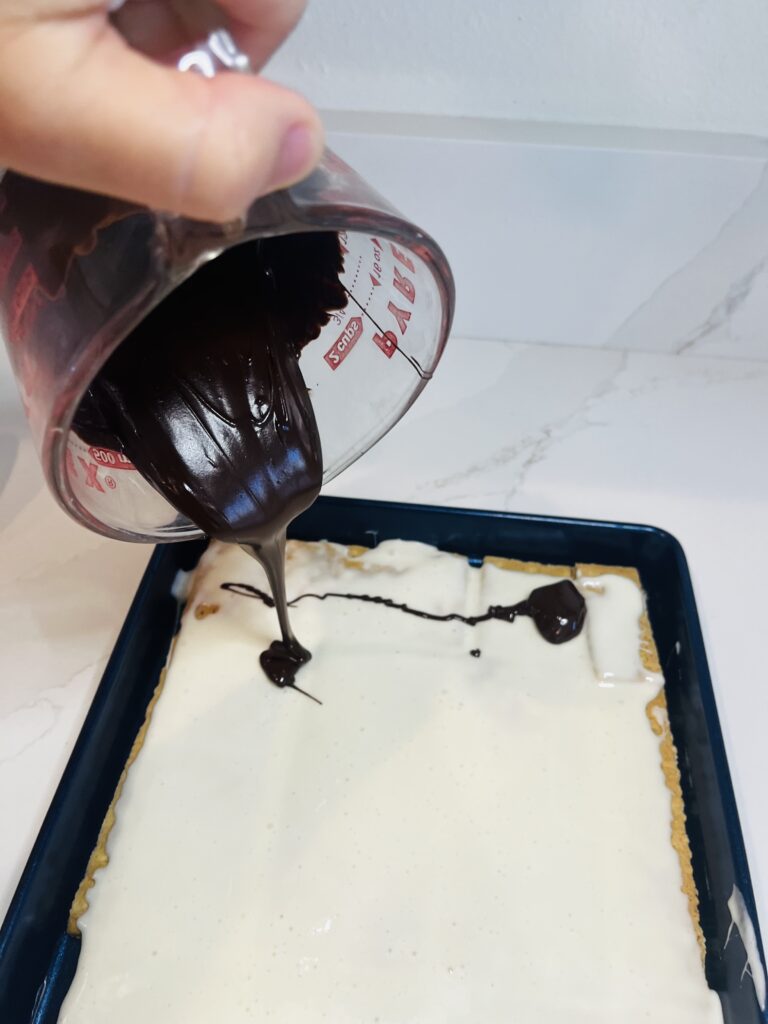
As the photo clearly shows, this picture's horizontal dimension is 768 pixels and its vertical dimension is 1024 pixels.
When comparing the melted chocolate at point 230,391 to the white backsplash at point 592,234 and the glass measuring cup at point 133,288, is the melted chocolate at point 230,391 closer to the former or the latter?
the glass measuring cup at point 133,288

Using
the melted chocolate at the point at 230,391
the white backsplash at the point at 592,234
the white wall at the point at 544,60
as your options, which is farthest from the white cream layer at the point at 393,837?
the white wall at the point at 544,60

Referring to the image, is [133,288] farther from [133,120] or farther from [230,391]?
[230,391]

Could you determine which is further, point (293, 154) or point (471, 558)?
point (471, 558)

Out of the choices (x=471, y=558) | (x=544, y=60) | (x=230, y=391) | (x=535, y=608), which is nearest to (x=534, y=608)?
(x=535, y=608)

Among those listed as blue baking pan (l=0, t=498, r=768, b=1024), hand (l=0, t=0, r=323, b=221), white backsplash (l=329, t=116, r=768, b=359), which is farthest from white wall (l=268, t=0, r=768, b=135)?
hand (l=0, t=0, r=323, b=221)

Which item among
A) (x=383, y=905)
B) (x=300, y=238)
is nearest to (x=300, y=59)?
(x=300, y=238)
